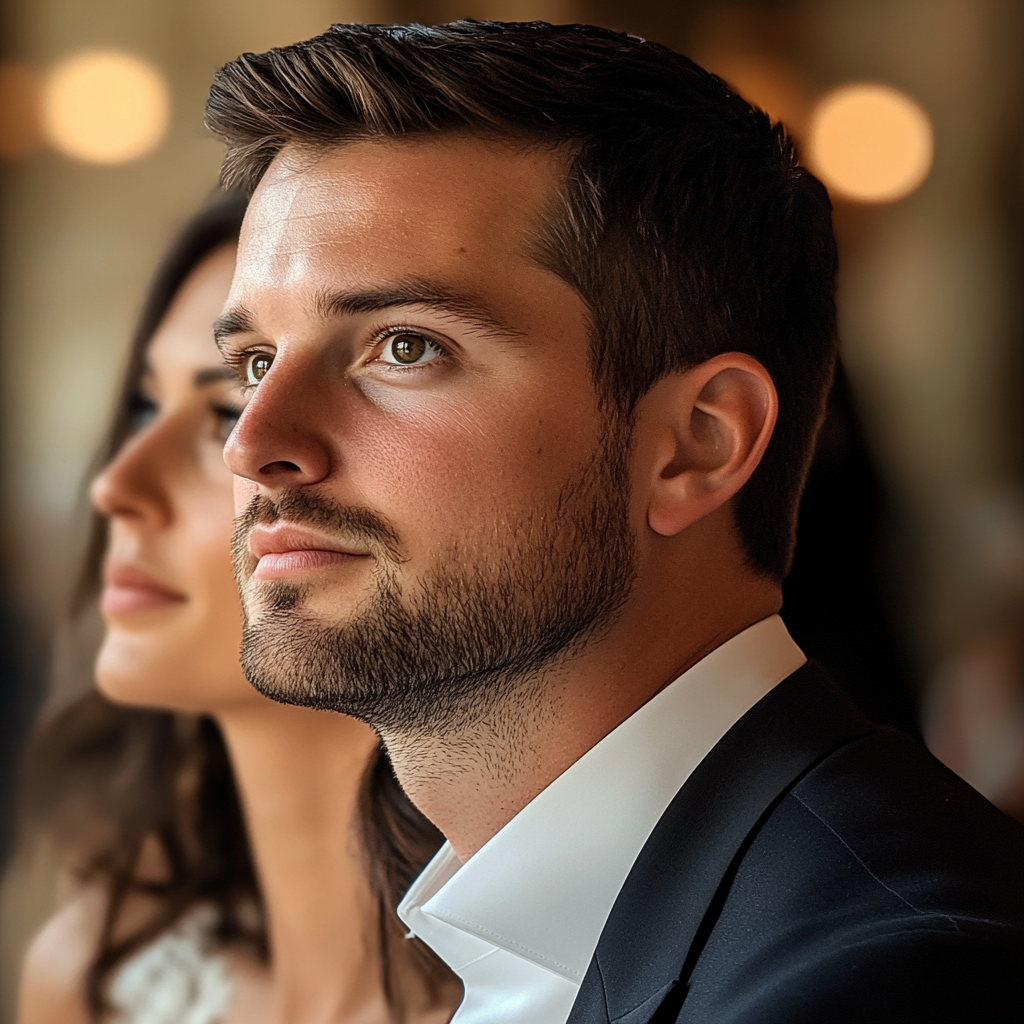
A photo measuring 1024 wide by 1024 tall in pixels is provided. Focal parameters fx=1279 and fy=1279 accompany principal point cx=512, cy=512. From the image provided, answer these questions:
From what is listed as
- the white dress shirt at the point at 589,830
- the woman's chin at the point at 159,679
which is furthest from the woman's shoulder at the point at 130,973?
the white dress shirt at the point at 589,830

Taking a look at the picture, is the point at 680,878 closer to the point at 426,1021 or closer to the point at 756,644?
the point at 756,644

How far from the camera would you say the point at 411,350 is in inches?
30.2

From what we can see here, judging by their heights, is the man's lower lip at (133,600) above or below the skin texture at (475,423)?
below

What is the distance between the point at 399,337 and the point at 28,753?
89cm

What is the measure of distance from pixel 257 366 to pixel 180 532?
0.29m

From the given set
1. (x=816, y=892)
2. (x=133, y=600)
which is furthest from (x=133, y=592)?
(x=816, y=892)

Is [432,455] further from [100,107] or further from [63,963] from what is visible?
[100,107]

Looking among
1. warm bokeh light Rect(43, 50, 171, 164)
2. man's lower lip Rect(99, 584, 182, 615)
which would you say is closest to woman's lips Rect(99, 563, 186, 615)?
man's lower lip Rect(99, 584, 182, 615)

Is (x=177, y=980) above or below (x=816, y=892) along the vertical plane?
below

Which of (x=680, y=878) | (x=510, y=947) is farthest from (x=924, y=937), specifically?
(x=510, y=947)

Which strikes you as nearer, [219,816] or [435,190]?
[435,190]

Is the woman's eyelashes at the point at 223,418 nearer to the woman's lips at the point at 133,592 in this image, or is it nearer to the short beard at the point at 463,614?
the woman's lips at the point at 133,592

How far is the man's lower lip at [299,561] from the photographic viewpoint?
2.49 ft

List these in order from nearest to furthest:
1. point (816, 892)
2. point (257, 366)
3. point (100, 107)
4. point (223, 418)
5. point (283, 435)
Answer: point (816, 892), point (283, 435), point (257, 366), point (223, 418), point (100, 107)
